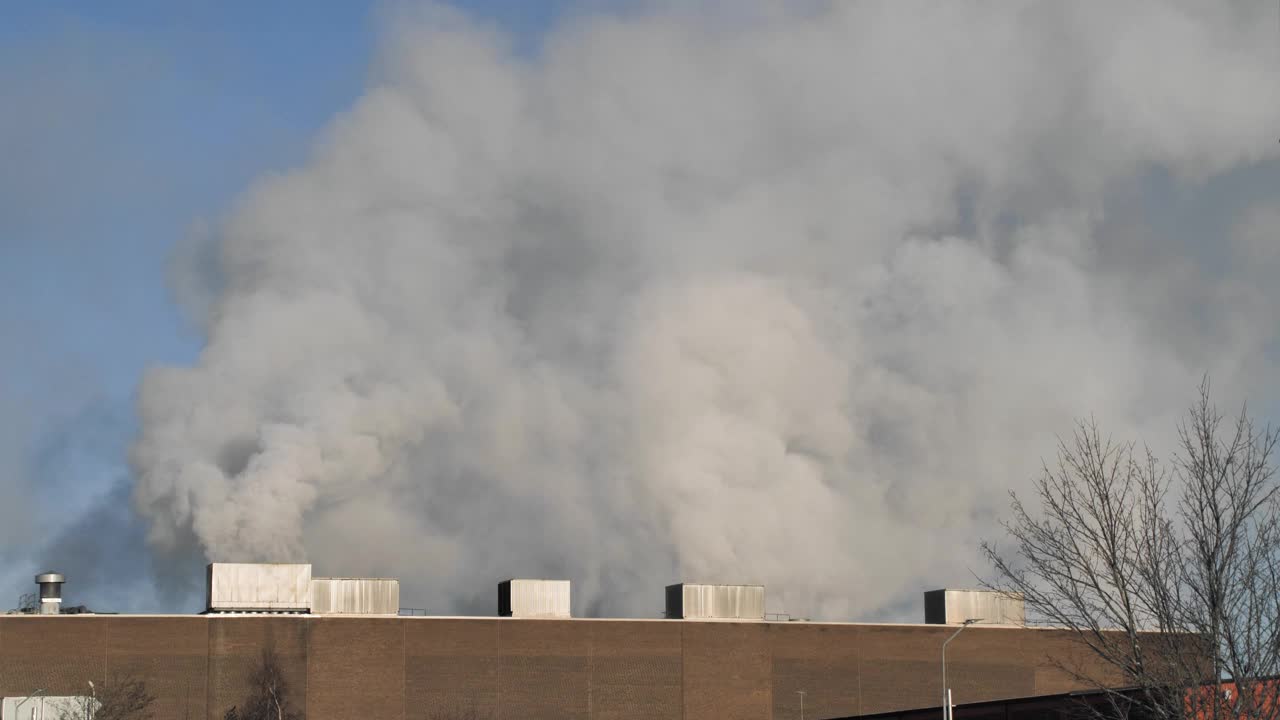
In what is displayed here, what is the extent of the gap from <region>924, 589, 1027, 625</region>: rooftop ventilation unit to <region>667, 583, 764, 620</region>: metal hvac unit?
10489 millimetres

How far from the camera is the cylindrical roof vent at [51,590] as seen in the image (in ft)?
239

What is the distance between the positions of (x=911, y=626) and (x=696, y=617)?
10.9 meters

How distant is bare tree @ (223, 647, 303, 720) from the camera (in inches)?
2665

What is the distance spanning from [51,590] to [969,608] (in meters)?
45.9

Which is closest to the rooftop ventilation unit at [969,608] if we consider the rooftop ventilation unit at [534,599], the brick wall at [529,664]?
the brick wall at [529,664]

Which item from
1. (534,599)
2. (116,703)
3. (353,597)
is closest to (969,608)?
(534,599)

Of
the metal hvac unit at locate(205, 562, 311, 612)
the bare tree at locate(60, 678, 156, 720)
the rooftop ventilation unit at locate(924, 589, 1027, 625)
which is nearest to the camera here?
the bare tree at locate(60, 678, 156, 720)

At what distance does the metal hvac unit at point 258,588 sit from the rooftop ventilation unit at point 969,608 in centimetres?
3276

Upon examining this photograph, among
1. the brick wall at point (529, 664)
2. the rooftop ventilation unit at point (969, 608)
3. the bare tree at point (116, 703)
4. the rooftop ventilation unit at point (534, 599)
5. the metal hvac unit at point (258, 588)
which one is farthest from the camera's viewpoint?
the rooftop ventilation unit at point (969, 608)

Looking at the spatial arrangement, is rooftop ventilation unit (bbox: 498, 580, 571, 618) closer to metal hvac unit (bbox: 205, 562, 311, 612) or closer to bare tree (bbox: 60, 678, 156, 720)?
metal hvac unit (bbox: 205, 562, 311, 612)

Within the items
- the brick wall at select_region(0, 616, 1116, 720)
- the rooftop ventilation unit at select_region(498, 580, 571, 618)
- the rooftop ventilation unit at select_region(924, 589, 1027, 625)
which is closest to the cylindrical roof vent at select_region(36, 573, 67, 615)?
the brick wall at select_region(0, 616, 1116, 720)

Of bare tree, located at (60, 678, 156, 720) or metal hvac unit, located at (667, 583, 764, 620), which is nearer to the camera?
bare tree, located at (60, 678, 156, 720)

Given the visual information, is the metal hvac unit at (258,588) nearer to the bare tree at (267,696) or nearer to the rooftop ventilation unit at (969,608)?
the bare tree at (267,696)

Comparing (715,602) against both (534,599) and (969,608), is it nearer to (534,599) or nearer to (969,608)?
(534,599)
